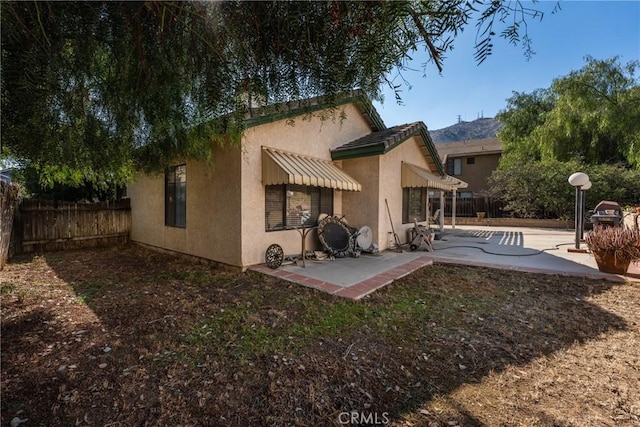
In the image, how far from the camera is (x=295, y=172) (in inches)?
322

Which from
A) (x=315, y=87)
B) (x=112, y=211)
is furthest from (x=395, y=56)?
(x=112, y=211)

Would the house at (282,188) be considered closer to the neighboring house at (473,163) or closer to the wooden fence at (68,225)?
the wooden fence at (68,225)

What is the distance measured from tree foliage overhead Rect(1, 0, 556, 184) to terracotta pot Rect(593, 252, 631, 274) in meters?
8.84

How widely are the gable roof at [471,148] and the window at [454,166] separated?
0.91 meters

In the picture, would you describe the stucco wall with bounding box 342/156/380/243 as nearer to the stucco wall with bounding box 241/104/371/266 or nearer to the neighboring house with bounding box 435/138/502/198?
the stucco wall with bounding box 241/104/371/266

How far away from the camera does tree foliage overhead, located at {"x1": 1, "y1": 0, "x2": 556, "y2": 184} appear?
2.15 metres

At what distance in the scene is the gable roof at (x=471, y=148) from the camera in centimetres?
3321

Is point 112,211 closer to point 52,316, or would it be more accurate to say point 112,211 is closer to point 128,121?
point 52,316

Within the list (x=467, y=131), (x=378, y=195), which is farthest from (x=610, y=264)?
(x=467, y=131)

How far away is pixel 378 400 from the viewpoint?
319cm

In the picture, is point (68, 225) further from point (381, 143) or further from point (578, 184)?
point (578, 184)

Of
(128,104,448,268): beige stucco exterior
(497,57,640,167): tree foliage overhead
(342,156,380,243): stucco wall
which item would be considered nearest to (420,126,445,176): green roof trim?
(128,104,448,268): beige stucco exterior

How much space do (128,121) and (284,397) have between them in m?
4.00

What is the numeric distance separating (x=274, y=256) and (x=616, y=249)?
9724 millimetres
